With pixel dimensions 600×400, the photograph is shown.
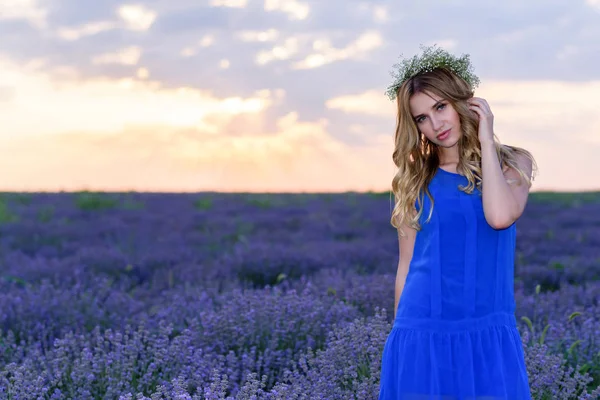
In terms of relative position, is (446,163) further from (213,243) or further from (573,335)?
(213,243)

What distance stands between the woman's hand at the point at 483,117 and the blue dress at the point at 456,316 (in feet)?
0.55

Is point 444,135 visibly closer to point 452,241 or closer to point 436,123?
point 436,123

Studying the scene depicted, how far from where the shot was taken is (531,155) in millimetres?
2465

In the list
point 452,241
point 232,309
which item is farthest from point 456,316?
point 232,309

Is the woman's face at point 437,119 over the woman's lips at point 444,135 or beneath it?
over

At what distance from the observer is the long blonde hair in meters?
2.40

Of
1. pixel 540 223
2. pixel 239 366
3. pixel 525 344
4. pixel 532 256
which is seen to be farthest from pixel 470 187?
pixel 540 223

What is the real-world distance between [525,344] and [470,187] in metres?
1.58

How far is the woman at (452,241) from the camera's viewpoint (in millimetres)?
2133

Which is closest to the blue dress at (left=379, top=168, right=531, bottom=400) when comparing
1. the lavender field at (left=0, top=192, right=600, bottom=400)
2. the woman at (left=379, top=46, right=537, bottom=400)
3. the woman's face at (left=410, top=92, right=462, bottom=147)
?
the woman at (left=379, top=46, right=537, bottom=400)

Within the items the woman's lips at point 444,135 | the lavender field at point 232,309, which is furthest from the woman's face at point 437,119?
the lavender field at point 232,309

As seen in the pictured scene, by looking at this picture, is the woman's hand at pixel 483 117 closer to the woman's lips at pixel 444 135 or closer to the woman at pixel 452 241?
the woman at pixel 452 241

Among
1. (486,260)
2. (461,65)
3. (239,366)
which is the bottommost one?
(239,366)

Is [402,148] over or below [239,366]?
over
